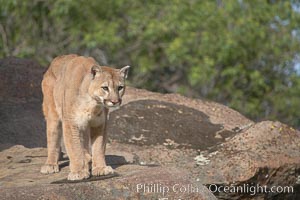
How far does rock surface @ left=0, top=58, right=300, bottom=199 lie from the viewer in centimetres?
938

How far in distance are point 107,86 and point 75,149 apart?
88 centimetres

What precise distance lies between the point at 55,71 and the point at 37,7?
14492mm

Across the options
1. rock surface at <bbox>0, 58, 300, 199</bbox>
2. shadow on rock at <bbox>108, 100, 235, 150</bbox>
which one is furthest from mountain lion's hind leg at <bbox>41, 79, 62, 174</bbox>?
shadow on rock at <bbox>108, 100, 235, 150</bbox>

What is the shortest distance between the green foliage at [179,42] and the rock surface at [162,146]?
8792 millimetres

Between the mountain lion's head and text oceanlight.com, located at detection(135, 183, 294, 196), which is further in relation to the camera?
the mountain lion's head

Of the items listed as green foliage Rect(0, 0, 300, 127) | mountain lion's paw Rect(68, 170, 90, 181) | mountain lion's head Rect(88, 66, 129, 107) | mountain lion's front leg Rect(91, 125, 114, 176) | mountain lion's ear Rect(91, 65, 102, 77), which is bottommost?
green foliage Rect(0, 0, 300, 127)

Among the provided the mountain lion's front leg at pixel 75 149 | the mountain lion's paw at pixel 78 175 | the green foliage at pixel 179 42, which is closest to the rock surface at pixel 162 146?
the mountain lion's paw at pixel 78 175

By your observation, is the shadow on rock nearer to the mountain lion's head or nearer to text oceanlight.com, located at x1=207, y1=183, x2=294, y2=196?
text oceanlight.com, located at x1=207, y1=183, x2=294, y2=196

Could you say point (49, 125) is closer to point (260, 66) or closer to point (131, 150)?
point (131, 150)

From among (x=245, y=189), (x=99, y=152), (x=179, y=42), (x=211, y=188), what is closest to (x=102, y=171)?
(x=99, y=152)

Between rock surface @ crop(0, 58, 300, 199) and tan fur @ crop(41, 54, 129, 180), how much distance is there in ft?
0.96

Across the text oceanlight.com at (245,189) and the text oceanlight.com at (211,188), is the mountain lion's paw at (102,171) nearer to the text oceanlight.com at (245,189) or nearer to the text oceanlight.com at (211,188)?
the text oceanlight.com at (211,188)

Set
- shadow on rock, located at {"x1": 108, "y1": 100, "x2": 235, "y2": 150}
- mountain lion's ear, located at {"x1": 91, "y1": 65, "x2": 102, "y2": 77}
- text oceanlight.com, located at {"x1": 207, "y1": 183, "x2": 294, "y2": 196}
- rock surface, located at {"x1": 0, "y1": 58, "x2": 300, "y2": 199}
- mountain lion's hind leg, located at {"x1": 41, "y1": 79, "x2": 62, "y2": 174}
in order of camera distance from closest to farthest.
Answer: rock surface, located at {"x1": 0, "y1": 58, "x2": 300, "y2": 199}, mountain lion's ear, located at {"x1": 91, "y1": 65, "x2": 102, "y2": 77}, mountain lion's hind leg, located at {"x1": 41, "y1": 79, "x2": 62, "y2": 174}, text oceanlight.com, located at {"x1": 207, "y1": 183, "x2": 294, "y2": 196}, shadow on rock, located at {"x1": 108, "y1": 100, "x2": 235, "y2": 150}

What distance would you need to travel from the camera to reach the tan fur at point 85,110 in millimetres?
9680
